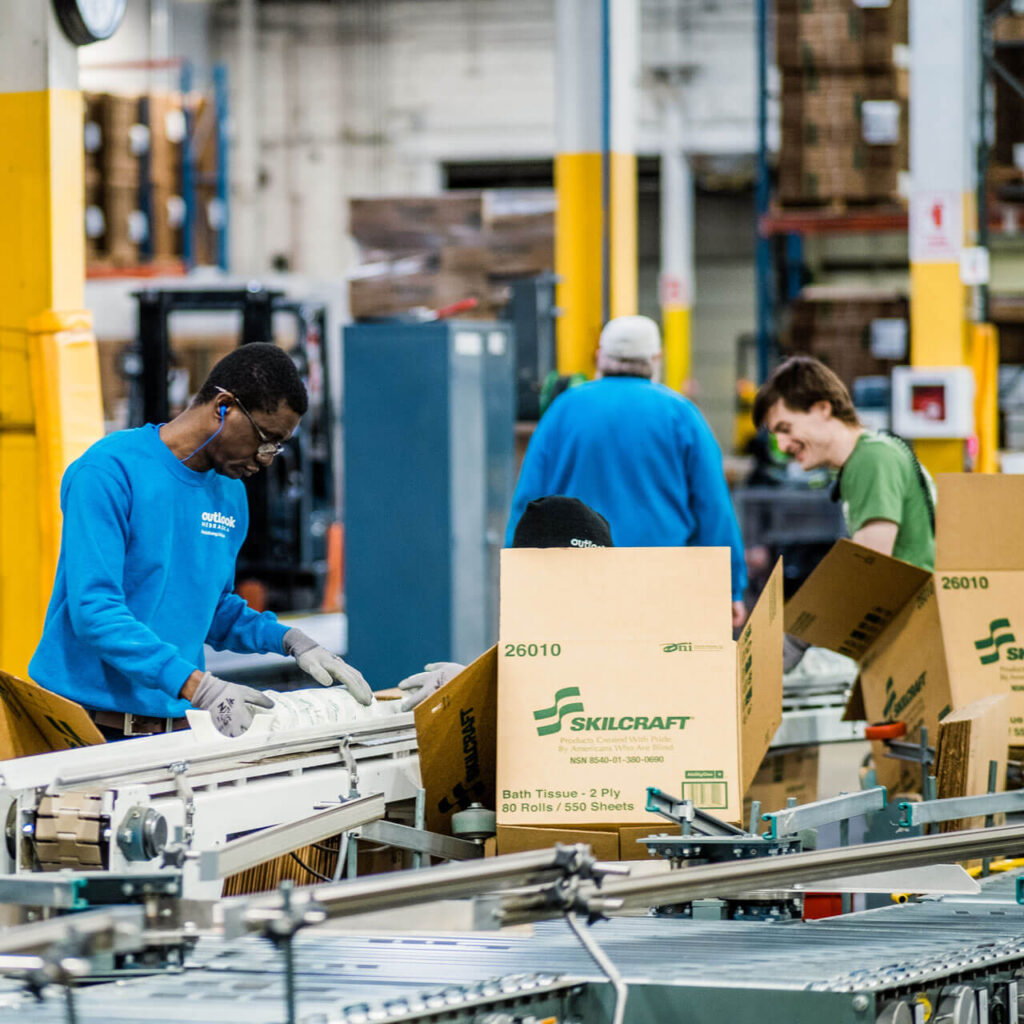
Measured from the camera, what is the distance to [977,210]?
8773mm

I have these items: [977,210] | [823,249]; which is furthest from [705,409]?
[977,210]

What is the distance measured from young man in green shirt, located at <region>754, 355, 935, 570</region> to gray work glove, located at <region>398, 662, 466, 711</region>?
1.19 meters

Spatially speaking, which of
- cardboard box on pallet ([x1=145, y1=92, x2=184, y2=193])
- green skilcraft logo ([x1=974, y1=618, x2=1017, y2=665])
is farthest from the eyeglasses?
cardboard box on pallet ([x1=145, y1=92, x2=184, y2=193])

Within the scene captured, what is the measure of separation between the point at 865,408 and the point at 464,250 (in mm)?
4146

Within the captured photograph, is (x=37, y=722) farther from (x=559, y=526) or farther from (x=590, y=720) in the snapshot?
(x=559, y=526)

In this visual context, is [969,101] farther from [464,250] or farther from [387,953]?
[387,953]

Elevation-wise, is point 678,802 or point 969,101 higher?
point 969,101

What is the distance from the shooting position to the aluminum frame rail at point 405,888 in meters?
1.81

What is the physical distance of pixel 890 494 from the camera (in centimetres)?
410

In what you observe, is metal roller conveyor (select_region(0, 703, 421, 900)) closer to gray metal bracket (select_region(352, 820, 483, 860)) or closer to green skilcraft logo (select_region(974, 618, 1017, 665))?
gray metal bracket (select_region(352, 820, 483, 860))

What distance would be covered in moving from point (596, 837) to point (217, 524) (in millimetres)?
996

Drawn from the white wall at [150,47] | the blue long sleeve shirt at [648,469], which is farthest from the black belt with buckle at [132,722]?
the white wall at [150,47]

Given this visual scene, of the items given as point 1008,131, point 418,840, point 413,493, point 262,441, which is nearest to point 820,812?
point 418,840

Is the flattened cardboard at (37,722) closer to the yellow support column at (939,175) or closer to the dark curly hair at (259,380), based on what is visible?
the dark curly hair at (259,380)
